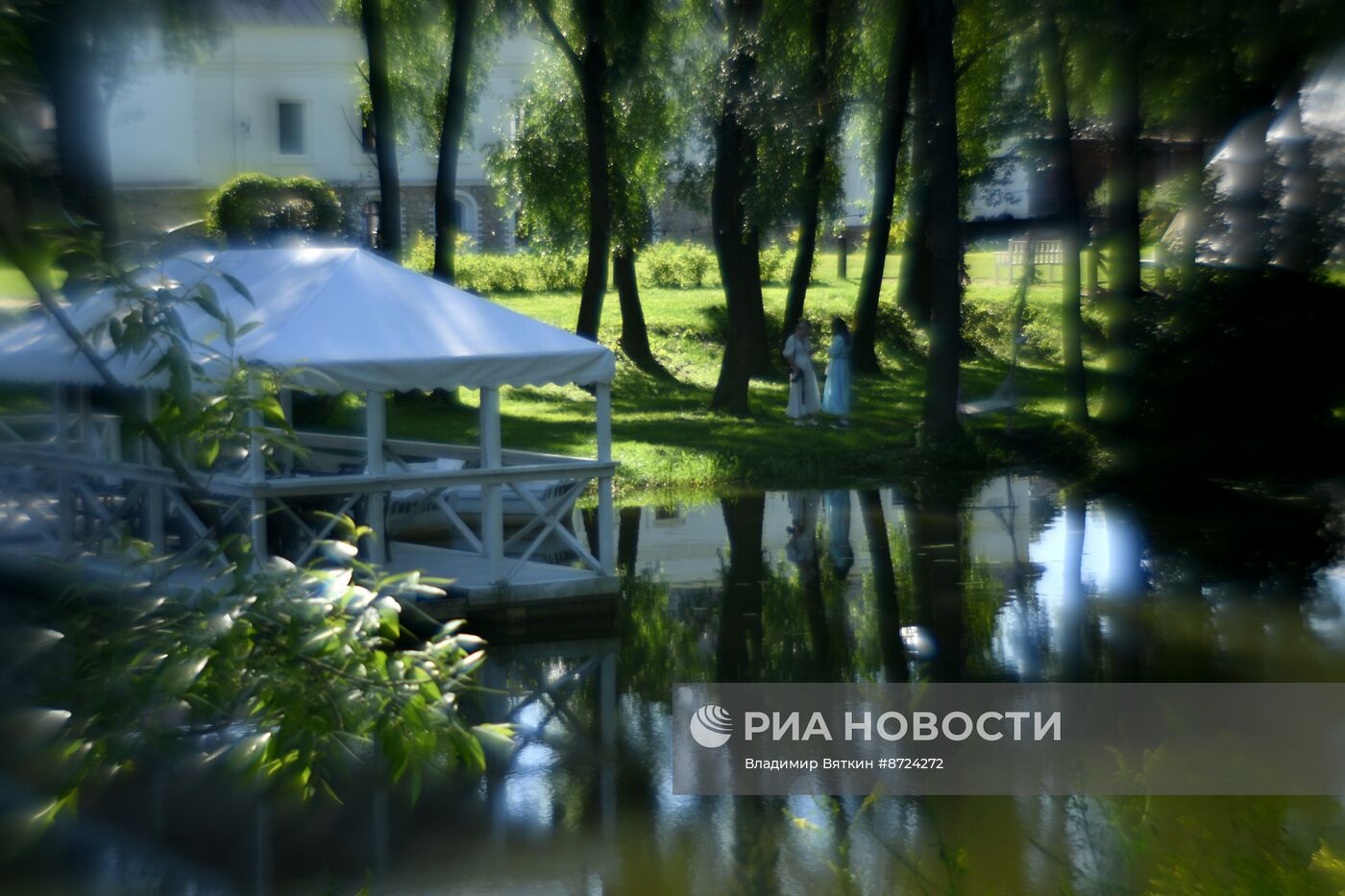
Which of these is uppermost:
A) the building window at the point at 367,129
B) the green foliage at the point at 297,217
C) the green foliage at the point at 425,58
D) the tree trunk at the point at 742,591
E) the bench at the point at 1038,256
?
the green foliage at the point at 425,58

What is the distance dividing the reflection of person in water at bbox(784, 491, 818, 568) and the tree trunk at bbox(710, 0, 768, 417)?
21.4 feet

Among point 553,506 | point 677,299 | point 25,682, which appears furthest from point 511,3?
point 25,682

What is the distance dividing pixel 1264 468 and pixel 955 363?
4027 millimetres

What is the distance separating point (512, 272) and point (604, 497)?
88.8ft

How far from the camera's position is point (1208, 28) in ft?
44.9

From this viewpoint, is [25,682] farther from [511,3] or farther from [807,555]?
[511,3]

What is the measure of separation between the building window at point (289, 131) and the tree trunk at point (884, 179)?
12983 millimetres

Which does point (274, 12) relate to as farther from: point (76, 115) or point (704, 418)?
point (704, 418)

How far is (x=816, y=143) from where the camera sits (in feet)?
80.5

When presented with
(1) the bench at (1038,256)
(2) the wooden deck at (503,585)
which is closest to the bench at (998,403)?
(2) the wooden deck at (503,585)

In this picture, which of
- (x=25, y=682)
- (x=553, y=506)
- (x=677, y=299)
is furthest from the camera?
(x=677, y=299)

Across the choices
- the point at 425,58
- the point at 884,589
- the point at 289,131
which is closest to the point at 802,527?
the point at 884,589

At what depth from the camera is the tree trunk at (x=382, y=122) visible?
2225 centimetres

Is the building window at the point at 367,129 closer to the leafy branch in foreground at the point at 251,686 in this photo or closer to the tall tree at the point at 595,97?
the tall tree at the point at 595,97
